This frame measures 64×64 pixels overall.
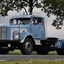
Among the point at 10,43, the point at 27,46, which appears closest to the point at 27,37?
the point at 27,46

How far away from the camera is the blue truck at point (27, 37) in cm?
2612

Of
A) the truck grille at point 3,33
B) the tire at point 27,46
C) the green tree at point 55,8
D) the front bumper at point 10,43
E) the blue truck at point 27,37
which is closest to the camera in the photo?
the tire at point 27,46

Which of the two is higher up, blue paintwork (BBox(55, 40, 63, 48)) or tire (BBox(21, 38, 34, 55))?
tire (BBox(21, 38, 34, 55))

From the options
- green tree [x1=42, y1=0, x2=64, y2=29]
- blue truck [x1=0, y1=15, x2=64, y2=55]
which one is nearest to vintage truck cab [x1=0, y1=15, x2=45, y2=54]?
blue truck [x1=0, y1=15, x2=64, y2=55]

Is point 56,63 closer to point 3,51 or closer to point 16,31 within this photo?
point 16,31

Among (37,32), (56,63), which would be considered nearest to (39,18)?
(37,32)

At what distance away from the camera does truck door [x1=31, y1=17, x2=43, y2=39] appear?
27.4m

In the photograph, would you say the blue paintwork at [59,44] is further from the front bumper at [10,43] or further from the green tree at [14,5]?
the green tree at [14,5]

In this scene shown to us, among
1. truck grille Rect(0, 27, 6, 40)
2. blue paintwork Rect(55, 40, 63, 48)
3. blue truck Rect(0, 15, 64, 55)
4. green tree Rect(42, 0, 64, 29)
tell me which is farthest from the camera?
green tree Rect(42, 0, 64, 29)

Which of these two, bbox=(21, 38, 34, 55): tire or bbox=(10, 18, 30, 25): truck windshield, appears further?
bbox=(10, 18, 30, 25): truck windshield

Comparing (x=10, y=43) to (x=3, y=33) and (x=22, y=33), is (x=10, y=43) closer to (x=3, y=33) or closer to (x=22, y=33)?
(x=3, y=33)

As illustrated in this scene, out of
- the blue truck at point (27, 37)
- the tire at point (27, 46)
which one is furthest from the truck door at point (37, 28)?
the tire at point (27, 46)

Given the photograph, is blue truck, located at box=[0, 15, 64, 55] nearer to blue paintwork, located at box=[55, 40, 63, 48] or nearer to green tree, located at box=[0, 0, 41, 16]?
blue paintwork, located at box=[55, 40, 63, 48]

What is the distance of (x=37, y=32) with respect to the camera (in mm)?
27656
